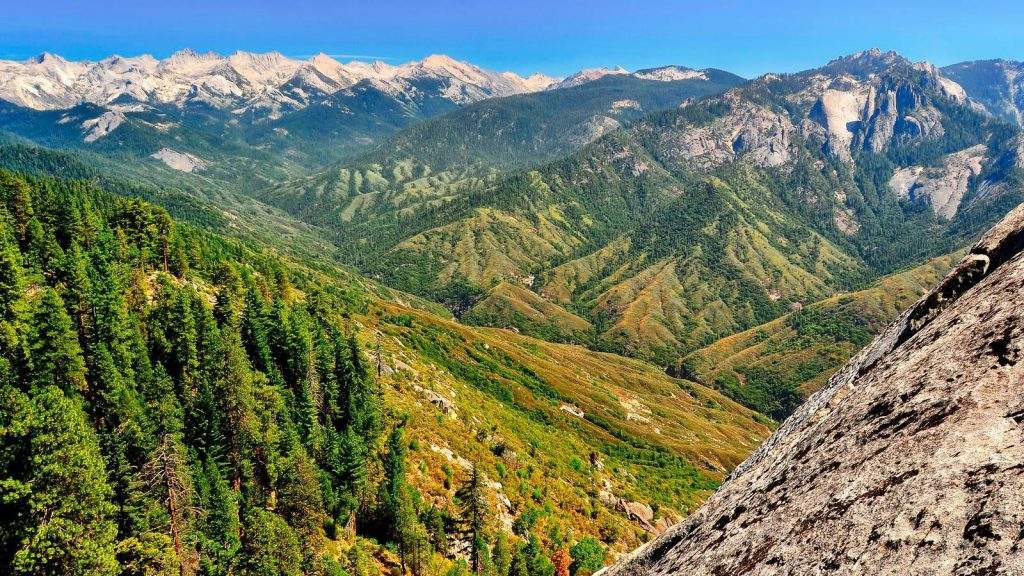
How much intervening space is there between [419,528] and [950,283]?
2465 inches

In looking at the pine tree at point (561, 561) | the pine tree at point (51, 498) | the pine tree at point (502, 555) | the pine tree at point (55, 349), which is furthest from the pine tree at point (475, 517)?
the pine tree at point (55, 349)

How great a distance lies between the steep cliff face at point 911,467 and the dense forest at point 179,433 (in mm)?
42925

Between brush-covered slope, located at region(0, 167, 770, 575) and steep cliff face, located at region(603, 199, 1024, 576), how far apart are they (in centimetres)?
4287

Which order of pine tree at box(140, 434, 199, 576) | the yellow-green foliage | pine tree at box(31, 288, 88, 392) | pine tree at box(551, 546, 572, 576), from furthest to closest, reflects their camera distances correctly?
1. the yellow-green foliage
2. pine tree at box(551, 546, 572, 576)
3. pine tree at box(31, 288, 88, 392)
4. pine tree at box(140, 434, 199, 576)

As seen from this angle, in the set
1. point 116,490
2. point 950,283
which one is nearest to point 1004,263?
point 950,283

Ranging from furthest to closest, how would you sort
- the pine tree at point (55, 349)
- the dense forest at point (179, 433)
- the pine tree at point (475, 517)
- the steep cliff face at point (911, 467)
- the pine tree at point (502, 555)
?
the pine tree at point (475, 517), the pine tree at point (502, 555), the pine tree at point (55, 349), the dense forest at point (179, 433), the steep cliff face at point (911, 467)

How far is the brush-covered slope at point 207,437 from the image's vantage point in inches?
1483

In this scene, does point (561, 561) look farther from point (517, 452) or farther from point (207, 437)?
point (207, 437)

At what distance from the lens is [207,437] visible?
63.3 metres

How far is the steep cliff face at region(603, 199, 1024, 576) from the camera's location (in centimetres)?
808

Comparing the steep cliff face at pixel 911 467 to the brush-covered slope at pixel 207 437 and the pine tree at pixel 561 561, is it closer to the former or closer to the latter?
the brush-covered slope at pixel 207 437

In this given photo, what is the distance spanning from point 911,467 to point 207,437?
2803 inches

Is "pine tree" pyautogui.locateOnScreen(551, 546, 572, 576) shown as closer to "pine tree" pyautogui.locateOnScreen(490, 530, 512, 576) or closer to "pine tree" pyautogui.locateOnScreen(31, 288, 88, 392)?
"pine tree" pyautogui.locateOnScreen(490, 530, 512, 576)

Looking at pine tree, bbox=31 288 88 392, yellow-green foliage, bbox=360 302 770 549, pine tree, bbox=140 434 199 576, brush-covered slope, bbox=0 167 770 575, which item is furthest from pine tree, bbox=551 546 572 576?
pine tree, bbox=31 288 88 392
